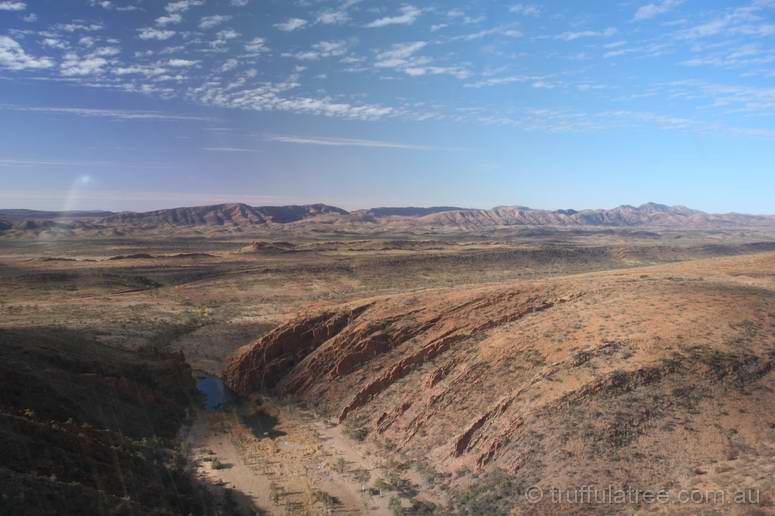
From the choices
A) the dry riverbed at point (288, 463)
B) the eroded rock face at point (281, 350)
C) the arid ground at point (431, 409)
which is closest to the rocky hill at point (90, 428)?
the arid ground at point (431, 409)

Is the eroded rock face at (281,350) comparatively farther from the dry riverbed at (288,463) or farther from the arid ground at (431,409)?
the dry riverbed at (288,463)

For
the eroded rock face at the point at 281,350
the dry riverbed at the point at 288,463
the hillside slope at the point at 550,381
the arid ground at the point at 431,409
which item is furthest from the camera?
the eroded rock face at the point at 281,350

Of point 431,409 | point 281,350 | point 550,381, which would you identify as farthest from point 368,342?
point 550,381

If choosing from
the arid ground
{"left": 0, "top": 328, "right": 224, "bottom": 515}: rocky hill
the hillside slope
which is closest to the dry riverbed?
the arid ground

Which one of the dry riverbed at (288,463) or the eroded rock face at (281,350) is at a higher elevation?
the eroded rock face at (281,350)

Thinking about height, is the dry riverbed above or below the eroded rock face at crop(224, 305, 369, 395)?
below

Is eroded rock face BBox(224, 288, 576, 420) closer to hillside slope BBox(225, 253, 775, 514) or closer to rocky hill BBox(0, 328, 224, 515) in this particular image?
hillside slope BBox(225, 253, 775, 514)

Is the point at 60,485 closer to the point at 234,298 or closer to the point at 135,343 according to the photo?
the point at 135,343
